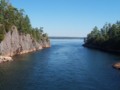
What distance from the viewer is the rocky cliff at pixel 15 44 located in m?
104

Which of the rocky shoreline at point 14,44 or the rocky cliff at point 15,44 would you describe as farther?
the rocky cliff at point 15,44

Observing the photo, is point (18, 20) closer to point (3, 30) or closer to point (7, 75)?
point (3, 30)

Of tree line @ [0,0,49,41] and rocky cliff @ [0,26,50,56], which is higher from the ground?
tree line @ [0,0,49,41]

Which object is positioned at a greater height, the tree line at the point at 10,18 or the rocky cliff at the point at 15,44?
the tree line at the point at 10,18

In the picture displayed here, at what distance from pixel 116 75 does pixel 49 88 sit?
65.1ft

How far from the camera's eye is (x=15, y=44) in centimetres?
12050

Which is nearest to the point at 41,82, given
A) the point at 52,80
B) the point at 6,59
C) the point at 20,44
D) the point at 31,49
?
the point at 52,80

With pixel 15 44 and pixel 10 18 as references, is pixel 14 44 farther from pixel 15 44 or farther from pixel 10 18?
pixel 10 18

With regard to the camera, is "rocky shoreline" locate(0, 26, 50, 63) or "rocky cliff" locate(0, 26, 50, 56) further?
"rocky cliff" locate(0, 26, 50, 56)

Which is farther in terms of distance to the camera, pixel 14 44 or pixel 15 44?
pixel 15 44

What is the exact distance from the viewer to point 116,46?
153m

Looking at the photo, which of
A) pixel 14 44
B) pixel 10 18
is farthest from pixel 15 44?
pixel 10 18

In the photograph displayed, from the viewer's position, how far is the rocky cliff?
10447 centimetres

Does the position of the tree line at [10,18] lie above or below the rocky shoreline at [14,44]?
above
